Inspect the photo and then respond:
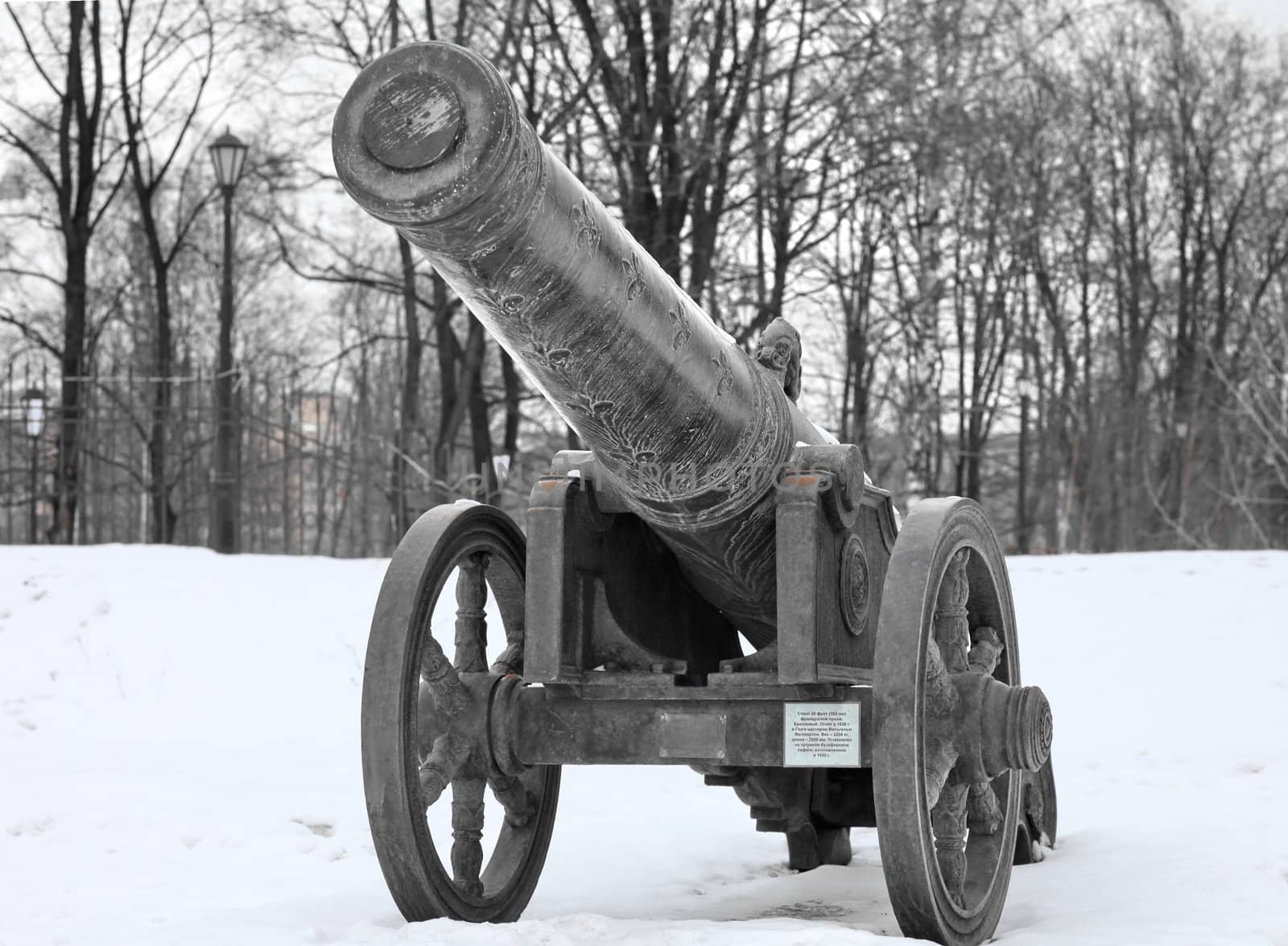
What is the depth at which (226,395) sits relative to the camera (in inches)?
544

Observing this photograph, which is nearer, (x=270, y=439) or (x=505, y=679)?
(x=505, y=679)

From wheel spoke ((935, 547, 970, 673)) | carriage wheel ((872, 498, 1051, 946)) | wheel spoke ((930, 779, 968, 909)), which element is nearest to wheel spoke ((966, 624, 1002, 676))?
carriage wheel ((872, 498, 1051, 946))

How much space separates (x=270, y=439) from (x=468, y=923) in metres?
11.2

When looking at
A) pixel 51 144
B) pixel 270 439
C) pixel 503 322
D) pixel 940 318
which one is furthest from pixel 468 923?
pixel 51 144

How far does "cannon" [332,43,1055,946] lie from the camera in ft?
11.2

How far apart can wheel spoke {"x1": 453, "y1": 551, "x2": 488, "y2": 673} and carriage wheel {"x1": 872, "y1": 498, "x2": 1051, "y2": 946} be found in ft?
4.31

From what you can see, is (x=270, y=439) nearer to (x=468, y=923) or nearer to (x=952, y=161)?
(x=952, y=161)

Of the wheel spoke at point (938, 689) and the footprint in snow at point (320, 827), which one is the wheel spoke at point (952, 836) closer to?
the wheel spoke at point (938, 689)

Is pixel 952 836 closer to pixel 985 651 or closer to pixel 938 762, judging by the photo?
pixel 938 762

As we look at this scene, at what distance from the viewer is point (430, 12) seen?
57.8 ft

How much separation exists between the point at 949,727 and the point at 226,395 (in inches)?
416

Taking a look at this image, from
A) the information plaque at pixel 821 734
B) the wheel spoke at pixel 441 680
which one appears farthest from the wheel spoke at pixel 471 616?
the information plaque at pixel 821 734

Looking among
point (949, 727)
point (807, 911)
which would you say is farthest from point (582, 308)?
point (807, 911)

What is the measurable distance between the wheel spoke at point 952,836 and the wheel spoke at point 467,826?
1321 mm
